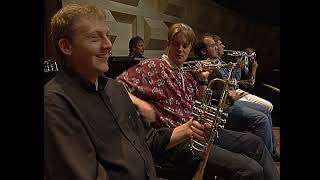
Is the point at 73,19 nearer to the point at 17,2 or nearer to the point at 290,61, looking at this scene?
the point at 17,2

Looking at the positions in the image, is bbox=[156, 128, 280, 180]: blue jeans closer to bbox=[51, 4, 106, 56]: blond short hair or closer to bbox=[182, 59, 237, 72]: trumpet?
bbox=[182, 59, 237, 72]: trumpet

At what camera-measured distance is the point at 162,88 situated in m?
1.30

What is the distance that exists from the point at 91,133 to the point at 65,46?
8.9 inches

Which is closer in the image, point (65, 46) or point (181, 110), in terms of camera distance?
point (65, 46)

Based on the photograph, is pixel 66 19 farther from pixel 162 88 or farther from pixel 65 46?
pixel 162 88

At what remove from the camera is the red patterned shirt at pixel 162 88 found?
127 centimetres

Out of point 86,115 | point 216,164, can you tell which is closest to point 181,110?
point 216,164

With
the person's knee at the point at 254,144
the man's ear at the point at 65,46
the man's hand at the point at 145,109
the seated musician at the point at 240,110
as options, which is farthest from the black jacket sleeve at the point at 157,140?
the seated musician at the point at 240,110

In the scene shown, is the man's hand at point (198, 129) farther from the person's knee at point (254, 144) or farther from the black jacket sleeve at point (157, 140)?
the person's knee at point (254, 144)

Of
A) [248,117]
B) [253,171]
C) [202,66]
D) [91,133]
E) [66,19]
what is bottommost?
[253,171]

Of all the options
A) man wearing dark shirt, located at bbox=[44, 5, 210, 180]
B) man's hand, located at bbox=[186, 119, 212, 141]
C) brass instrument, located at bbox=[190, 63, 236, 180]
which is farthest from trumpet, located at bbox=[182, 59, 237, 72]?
man wearing dark shirt, located at bbox=[44, 5, 210, 180]

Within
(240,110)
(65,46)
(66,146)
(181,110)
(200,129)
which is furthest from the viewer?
(240,110)

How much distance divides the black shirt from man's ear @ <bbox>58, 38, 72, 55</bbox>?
5 centimetres

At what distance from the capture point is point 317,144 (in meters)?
0.39
